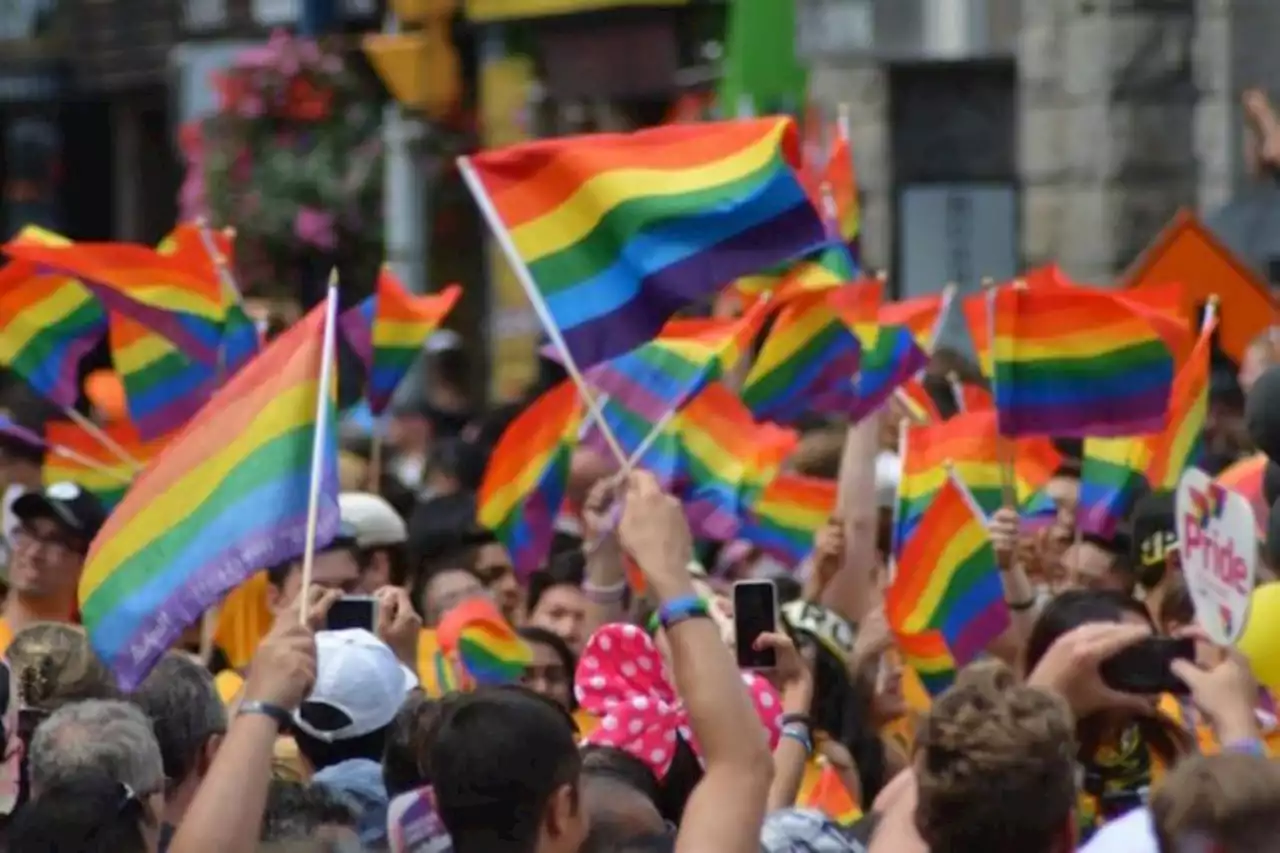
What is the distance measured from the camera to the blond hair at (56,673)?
23.2 feet

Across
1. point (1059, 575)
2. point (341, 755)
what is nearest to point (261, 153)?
point (1059, 575)

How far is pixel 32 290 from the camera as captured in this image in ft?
39.5

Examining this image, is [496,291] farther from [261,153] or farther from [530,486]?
[530,486]

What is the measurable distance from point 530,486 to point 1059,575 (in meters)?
1.34

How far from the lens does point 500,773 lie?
19.3 ft

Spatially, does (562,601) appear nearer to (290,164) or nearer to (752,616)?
(752,616)

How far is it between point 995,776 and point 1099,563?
4.36m

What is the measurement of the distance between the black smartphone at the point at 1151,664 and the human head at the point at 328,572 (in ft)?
9.58

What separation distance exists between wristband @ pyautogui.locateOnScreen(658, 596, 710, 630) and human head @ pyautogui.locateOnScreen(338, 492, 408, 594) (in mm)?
4107

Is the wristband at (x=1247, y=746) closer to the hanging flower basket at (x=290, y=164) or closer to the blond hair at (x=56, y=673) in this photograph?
the blond hair at (x=56, y=673)

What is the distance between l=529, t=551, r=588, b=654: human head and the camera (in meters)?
9.49

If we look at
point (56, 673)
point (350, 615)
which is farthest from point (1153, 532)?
point (56, 673)

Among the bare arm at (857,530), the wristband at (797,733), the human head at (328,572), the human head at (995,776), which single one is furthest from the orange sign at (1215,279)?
the human head at (995,776)

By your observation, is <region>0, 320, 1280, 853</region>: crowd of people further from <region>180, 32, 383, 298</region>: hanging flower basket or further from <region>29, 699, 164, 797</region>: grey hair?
<region>180, 32, 383, 298</region>: hanging flower basket
